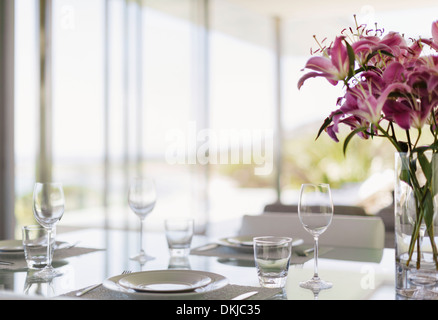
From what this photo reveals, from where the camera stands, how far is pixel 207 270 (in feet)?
4.85

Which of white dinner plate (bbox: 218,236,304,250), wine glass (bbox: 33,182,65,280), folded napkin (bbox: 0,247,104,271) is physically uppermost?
wine glass (bbox: 33,182,65,280)

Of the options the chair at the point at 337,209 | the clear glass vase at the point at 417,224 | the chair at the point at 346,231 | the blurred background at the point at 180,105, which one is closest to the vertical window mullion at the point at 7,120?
the blurred background at the point at 180,105

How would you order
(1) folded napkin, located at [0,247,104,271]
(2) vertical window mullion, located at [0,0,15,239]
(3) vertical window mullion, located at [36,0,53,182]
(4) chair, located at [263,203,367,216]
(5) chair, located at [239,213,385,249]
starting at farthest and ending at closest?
1. (3) vertical window mullion, located at [36,0,53,182]
2. (2) vertical window mullion, located at [0,0,15,239]
3. (4) chair, located at [263,203,367,216]
4. (5) chair, located at [239,213,385,249]
5. (1) folded napkin, located at [0,247,104,271]

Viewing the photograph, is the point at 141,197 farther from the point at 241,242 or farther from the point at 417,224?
the point at 417,224

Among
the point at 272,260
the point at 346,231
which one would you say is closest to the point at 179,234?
the point at 272,260

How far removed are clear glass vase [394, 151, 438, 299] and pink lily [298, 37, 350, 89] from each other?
20cm

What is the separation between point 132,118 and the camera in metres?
5.04

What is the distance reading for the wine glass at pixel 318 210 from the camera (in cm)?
129

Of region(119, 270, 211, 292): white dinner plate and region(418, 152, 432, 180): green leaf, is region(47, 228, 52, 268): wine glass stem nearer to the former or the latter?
region(119, 270, 211, 292): white dinner plate

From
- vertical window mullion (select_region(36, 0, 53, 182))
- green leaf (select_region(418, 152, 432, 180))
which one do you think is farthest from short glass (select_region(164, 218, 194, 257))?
vertical window mullion (select_region(36, 0, 53, 182))

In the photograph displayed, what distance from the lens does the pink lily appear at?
1111mm

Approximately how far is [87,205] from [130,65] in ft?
3.98

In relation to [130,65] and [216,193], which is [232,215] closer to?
[216,193]
